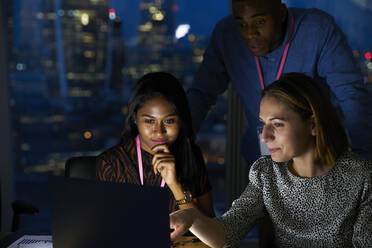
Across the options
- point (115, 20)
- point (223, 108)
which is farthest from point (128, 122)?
point (115, 20)

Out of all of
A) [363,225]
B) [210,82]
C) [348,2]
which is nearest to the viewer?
[363,225]

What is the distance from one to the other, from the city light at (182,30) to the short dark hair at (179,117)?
4.10 feet

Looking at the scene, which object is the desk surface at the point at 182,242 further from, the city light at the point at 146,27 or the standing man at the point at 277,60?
the city light at the point at 146,27

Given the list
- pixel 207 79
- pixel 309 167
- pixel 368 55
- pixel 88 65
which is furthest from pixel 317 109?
pixel 88 65

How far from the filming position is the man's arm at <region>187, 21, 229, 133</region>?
2291 mm

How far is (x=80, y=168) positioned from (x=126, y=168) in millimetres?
200

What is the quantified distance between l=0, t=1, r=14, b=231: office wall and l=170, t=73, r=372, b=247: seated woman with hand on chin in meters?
2.24

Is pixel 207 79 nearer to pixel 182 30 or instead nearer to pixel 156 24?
pixel 182 30

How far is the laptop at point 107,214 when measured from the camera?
819mm

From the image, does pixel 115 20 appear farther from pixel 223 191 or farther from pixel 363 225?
pixel 363 225

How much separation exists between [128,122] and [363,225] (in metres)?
1.03

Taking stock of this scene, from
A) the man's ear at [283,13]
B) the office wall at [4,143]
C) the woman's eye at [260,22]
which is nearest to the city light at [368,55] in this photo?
the man's ear at [283,13]

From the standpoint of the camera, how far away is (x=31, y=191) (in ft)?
11.2

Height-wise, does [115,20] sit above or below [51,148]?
above
